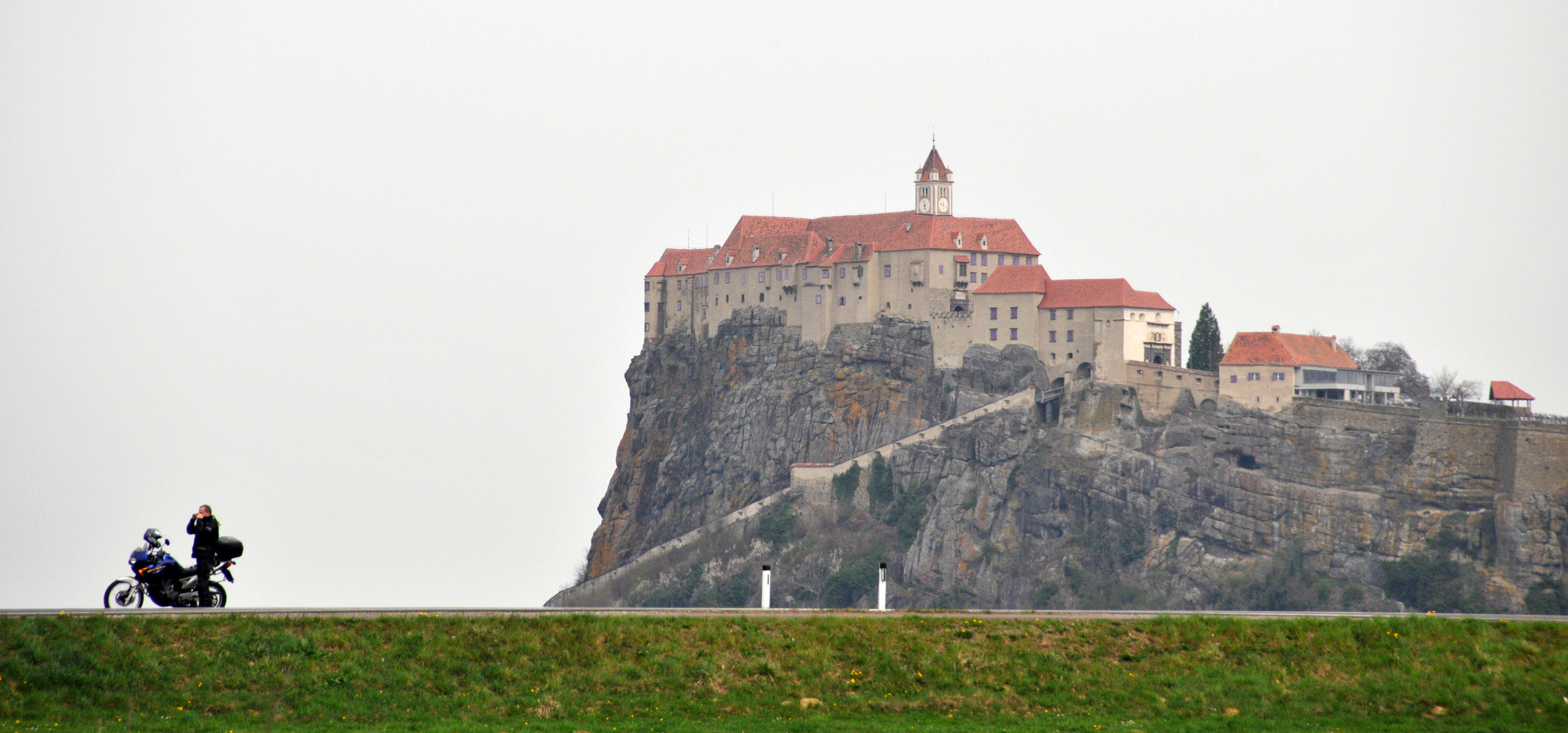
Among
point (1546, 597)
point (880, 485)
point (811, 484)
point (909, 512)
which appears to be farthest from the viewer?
point (811, 484)

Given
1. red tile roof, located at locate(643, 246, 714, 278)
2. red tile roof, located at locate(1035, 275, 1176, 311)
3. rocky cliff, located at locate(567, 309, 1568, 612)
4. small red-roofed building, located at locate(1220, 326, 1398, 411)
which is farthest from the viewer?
red tile roof, located at locate(643, 246, 714, 278)

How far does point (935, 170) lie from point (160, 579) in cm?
10178

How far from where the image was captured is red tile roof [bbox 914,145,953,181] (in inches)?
5517

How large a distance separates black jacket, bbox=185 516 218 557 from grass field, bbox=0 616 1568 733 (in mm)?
3116

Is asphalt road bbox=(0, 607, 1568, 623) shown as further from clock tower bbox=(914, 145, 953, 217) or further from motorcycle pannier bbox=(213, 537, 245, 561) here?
clock tower bbox=(914, 145, 953, 217)

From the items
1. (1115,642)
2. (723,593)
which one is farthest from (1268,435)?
(1115,642)

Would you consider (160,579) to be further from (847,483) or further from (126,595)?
(847,483)

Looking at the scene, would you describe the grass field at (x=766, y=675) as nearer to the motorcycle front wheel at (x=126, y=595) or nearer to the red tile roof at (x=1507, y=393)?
the motorcycle front wheel at (x=126, y=595)

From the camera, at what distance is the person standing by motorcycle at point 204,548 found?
43125 mm

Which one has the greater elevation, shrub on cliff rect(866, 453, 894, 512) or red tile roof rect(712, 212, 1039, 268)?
red tile roof rect(712, 212, 1039, 268)

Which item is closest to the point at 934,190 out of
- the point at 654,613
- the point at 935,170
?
the point at 935,170

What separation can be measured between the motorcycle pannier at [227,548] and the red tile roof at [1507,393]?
9205 centimetres

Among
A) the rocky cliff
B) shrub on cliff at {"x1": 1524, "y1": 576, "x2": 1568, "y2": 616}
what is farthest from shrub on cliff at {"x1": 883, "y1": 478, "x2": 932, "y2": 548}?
shrub on cliff at {"x1": 1524, "y1": 576, "x2": 1568, "y2": 616}

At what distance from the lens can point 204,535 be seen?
142ft
